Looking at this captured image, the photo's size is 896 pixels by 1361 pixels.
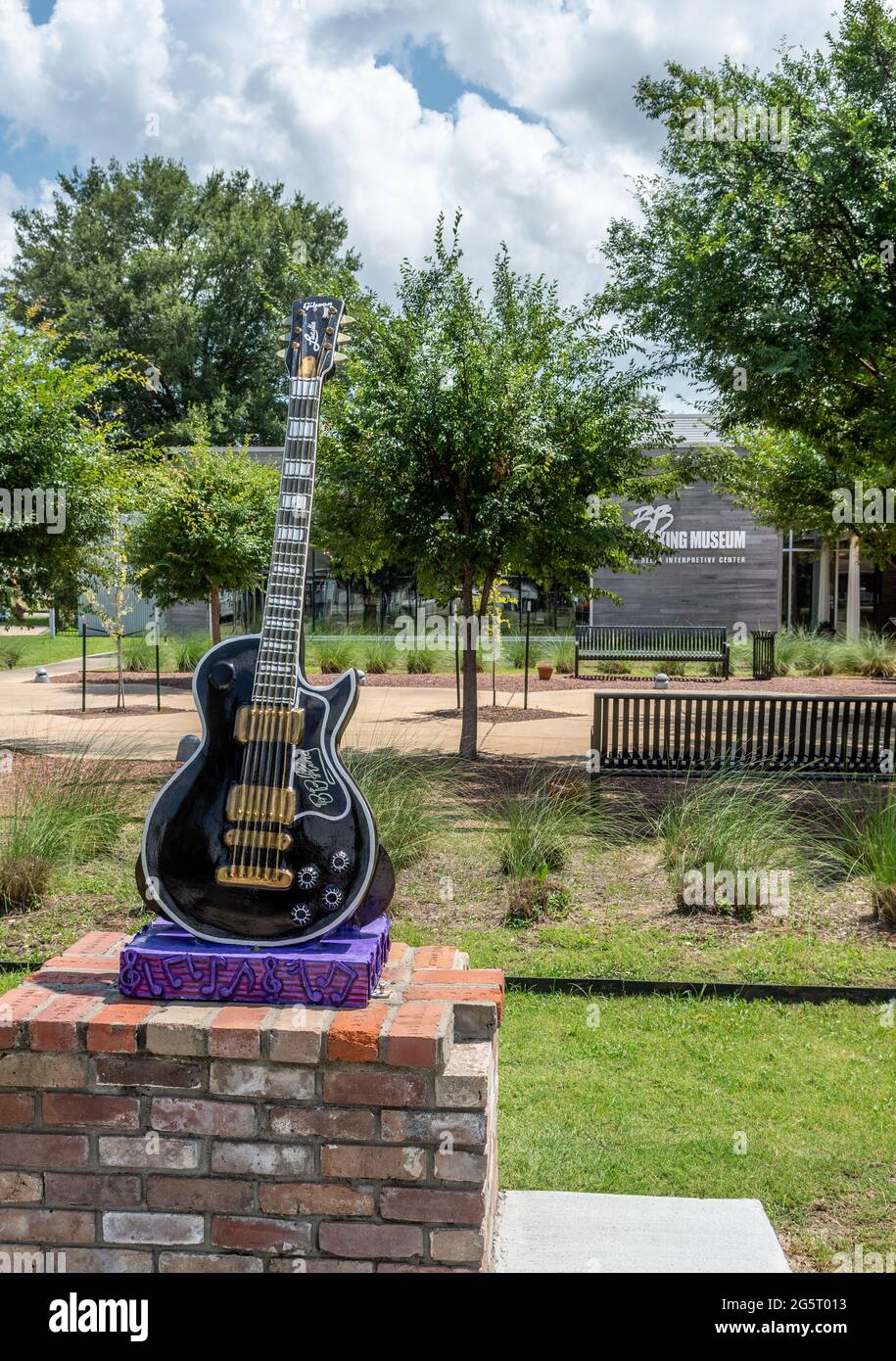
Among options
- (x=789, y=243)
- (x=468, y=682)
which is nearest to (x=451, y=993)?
(x=789, y=243)

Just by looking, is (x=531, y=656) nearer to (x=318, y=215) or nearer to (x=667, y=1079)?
(x=667, y=1079)

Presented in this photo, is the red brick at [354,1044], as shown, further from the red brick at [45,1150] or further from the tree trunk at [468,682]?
the tree trunk at [468,682]

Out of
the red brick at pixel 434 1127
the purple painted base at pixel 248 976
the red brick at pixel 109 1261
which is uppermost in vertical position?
the purple painted base at pixel 248 976

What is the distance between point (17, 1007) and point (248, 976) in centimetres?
56

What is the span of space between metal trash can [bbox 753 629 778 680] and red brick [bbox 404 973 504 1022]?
1958 centimetres

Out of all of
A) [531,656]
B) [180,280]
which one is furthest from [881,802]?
[180,280]

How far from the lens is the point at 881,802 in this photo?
343 inches

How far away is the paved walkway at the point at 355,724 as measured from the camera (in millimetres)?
13070

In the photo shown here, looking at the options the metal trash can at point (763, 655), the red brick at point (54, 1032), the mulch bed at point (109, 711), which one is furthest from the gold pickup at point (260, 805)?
the metal trash can at point (763, 655)

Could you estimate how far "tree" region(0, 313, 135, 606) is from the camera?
421 inches

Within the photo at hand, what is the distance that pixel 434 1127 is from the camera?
277 centimetres

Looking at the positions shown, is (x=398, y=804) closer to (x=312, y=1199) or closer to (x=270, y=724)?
(x=270, y=724)

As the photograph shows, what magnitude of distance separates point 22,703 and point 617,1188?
16236 millimetres

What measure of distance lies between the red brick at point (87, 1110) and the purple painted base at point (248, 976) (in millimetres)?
272
